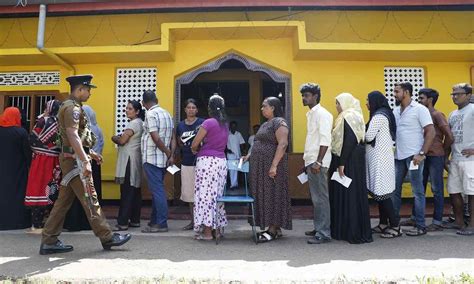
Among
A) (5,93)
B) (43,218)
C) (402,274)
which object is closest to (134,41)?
(5,93)

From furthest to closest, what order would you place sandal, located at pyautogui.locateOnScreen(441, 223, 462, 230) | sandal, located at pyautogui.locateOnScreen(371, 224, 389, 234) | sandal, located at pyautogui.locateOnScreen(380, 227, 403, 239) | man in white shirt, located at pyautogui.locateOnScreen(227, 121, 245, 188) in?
man in white shirt, located at pyautogui.locateOnScreen(227, 121, 245, 188)
sandal, located at pyautogui.locateOnScreen(441, 223, 462, 230)
sandal, located at pyautogui.locateOnScreen(371, 224, 389, 234)
sandal, located at pyautogui.locateOnScreen(380, 227, 403, 239)

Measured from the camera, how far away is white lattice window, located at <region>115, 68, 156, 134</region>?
7.21 metres

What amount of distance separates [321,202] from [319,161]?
46cm

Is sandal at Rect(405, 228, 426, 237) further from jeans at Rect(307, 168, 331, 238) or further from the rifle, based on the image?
the rifle

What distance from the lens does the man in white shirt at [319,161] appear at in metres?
4.12

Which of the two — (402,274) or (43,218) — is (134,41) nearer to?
(43,218)

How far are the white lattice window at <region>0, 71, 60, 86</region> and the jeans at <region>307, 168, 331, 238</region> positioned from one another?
5.65 m

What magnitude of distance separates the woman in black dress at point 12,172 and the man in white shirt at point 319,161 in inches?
146

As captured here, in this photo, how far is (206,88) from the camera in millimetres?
10477

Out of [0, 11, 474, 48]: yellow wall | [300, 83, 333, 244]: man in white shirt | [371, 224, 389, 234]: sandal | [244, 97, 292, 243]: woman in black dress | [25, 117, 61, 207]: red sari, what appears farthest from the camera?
[0, 11, 474, 48]: yellow wall

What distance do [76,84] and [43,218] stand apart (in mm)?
2038

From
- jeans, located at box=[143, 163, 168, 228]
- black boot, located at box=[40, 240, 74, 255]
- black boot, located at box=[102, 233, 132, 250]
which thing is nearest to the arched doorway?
jeans, located at box=[143, 163, 168, 228]

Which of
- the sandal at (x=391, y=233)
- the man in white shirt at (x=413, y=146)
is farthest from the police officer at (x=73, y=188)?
the man in white shirt at (x=413, y=146)

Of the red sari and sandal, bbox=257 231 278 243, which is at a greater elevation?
the red sari
